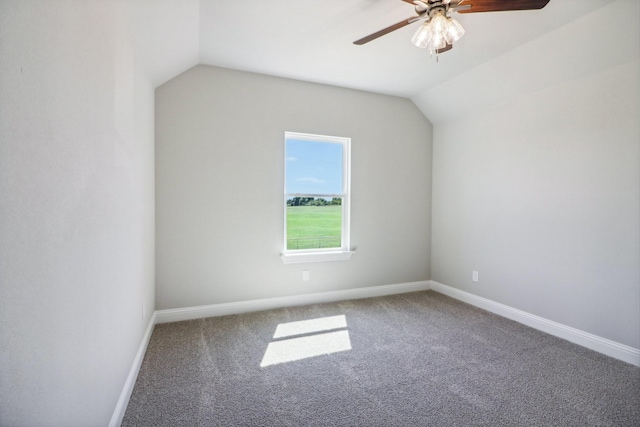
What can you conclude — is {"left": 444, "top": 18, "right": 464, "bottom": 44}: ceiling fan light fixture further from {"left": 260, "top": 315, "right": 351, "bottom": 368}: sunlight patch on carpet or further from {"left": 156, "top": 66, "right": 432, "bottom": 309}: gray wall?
{"left": 260, "top": 315, "right": 351, "bottom": 368}: sunlight patch on carpet

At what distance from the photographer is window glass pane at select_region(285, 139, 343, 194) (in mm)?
3707

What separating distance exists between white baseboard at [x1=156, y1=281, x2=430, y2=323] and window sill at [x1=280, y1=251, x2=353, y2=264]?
0.42 metres

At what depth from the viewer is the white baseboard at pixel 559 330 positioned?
2.45 metres

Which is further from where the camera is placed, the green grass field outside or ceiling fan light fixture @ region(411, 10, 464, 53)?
the green grass field outside

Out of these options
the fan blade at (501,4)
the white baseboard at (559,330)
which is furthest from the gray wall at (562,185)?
the fan blade at (501,4)

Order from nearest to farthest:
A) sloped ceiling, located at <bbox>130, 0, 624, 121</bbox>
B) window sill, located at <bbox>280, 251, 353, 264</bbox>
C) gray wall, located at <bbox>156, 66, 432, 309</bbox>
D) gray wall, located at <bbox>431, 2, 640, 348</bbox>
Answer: sloped ceiling, located at <bbox>130, 0, 624, 121</bbox>, gray wall, located at <bbox>431, 2, 640, 348</bbox>, gray wall, located at <bbox>156, 66, 432, 309</bbox>, window sill, located at <bbox>280, 251, 353, 264</bbox>

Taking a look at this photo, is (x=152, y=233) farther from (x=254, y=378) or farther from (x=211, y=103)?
(x=254, y=378)

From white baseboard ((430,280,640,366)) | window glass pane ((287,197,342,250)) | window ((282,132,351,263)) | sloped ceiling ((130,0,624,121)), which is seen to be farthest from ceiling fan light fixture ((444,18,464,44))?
white baseboard ((430,280,640,366))

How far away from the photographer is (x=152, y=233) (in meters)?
2.96

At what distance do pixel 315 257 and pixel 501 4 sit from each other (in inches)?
112

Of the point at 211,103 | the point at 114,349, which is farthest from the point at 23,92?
the point at 211,103

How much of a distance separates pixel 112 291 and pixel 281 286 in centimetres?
215

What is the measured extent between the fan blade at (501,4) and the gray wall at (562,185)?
1.00 metres

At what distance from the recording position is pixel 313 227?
3.86 meters
